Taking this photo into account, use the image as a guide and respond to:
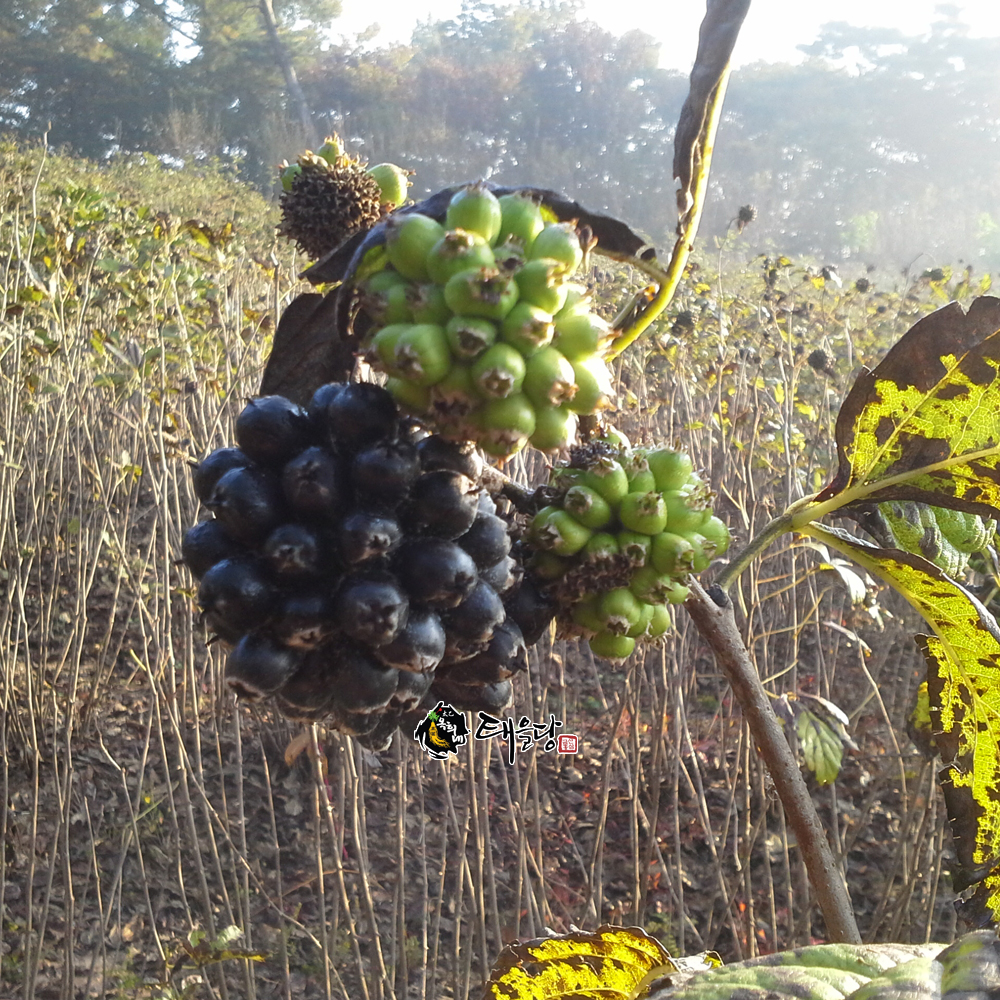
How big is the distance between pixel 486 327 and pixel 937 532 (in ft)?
2.06

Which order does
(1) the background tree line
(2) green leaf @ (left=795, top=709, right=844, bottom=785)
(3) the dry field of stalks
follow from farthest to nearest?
(1) the background tree line
(3) the dry field of stalks
(2) green leaf @ (left=795, top=709, right=844, bottom=785)

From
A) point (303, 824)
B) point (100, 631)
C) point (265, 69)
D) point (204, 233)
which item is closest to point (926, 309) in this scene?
point (204, 233)

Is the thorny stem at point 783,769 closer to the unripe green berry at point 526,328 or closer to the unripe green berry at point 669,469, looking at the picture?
the unripe green berry at point 669,469

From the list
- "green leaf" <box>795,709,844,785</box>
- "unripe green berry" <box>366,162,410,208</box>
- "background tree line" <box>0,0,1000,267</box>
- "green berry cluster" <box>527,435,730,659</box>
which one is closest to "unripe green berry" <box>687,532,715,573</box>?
"green berry cluster" <box>527,435,730,659</box>

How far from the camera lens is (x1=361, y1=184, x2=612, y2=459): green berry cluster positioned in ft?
1.87

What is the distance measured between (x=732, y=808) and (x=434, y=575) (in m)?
2.07

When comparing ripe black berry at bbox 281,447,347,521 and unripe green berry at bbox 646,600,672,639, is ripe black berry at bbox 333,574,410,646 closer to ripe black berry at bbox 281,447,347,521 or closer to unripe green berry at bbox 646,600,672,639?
ripe black berry at bbox 281,447,347,521

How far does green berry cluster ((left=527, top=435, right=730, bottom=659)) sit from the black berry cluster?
0.07 m

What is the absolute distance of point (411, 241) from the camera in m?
0.59

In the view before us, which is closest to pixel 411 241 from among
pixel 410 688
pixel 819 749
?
pixel 410 688

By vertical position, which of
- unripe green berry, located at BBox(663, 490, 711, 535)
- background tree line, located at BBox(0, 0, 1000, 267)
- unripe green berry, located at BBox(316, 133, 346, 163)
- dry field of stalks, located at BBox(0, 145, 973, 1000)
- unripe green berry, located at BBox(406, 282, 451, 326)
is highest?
background tree line, located at BBox(0, 0, 1000, 267)

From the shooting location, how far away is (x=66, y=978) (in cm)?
216

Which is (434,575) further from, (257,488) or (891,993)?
(891,993)

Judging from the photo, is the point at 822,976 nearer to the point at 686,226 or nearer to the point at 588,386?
the point at 588,386
